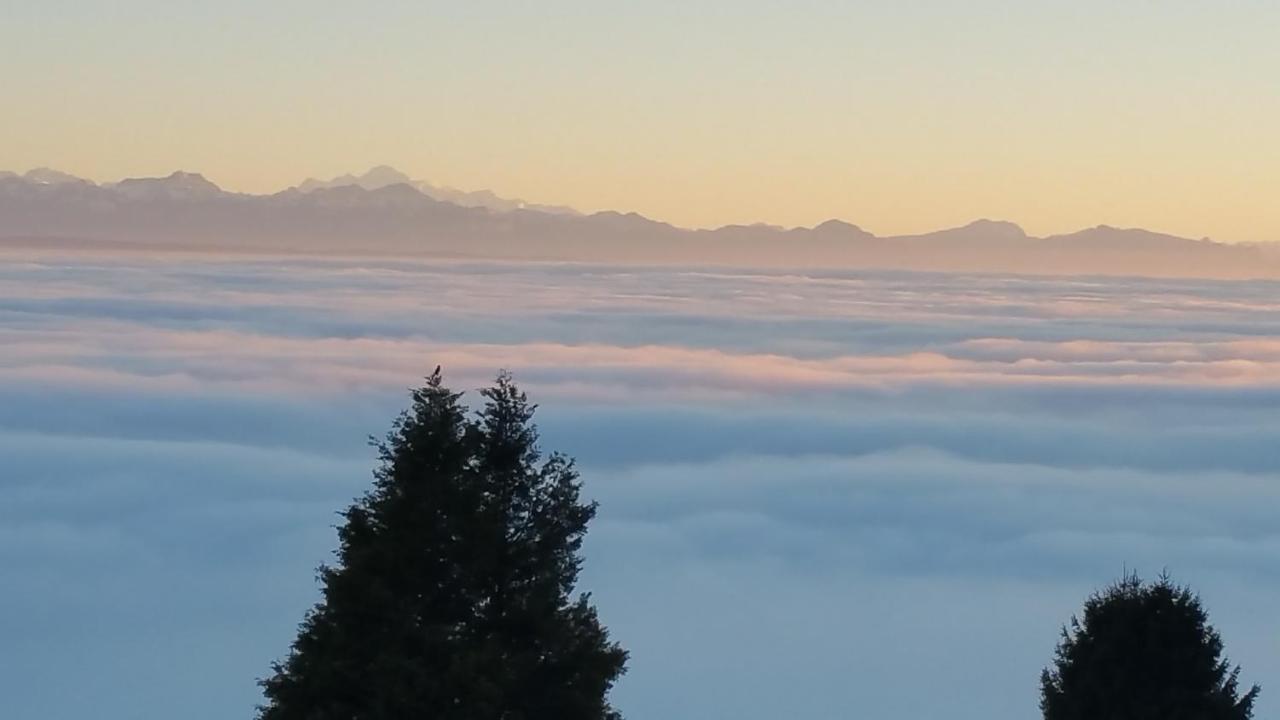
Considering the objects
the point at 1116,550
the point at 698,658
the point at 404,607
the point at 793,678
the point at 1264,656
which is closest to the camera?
the point at 404,607

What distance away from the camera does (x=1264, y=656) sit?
490ft

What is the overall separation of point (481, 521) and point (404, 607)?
830mm

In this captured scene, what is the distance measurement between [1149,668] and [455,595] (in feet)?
22.5

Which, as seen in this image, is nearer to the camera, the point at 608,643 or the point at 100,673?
the point at 608,643

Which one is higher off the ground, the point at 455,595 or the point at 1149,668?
the point at 455,595

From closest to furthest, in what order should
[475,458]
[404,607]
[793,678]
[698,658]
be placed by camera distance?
[404,607], [475,458], [793,678], [698,658]

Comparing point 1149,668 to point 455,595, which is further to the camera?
point 1149,668

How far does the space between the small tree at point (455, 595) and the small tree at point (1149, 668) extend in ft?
16.3

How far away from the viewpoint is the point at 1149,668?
1761 cm

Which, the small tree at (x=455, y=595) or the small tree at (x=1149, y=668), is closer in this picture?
the small tree at (x=455, y=595)

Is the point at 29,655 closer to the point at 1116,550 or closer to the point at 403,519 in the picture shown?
the point at 1116,550

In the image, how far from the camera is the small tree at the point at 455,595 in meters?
13.1

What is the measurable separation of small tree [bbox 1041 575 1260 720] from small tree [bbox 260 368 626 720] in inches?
195

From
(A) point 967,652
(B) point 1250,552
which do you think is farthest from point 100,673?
(B) point 1250,552
